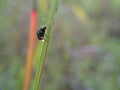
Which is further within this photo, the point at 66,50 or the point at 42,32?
the point at 66,50

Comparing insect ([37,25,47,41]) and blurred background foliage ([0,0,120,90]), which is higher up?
insect ([37,25,47,41])

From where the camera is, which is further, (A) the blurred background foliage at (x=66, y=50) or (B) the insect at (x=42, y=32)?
(A) the blurred background foliage at (x=66, y=50)

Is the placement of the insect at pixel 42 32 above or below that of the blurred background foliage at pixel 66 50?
above

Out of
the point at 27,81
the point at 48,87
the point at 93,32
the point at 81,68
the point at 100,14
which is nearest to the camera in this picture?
the point at 27,81

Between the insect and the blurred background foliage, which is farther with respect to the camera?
the blurred background foliage

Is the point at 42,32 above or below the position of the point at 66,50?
above

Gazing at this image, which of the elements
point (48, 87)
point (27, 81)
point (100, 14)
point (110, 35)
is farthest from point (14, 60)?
point (100, 14)

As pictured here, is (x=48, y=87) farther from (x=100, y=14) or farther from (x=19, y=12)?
(x=100, y=14)

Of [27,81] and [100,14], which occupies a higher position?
[100,14]
